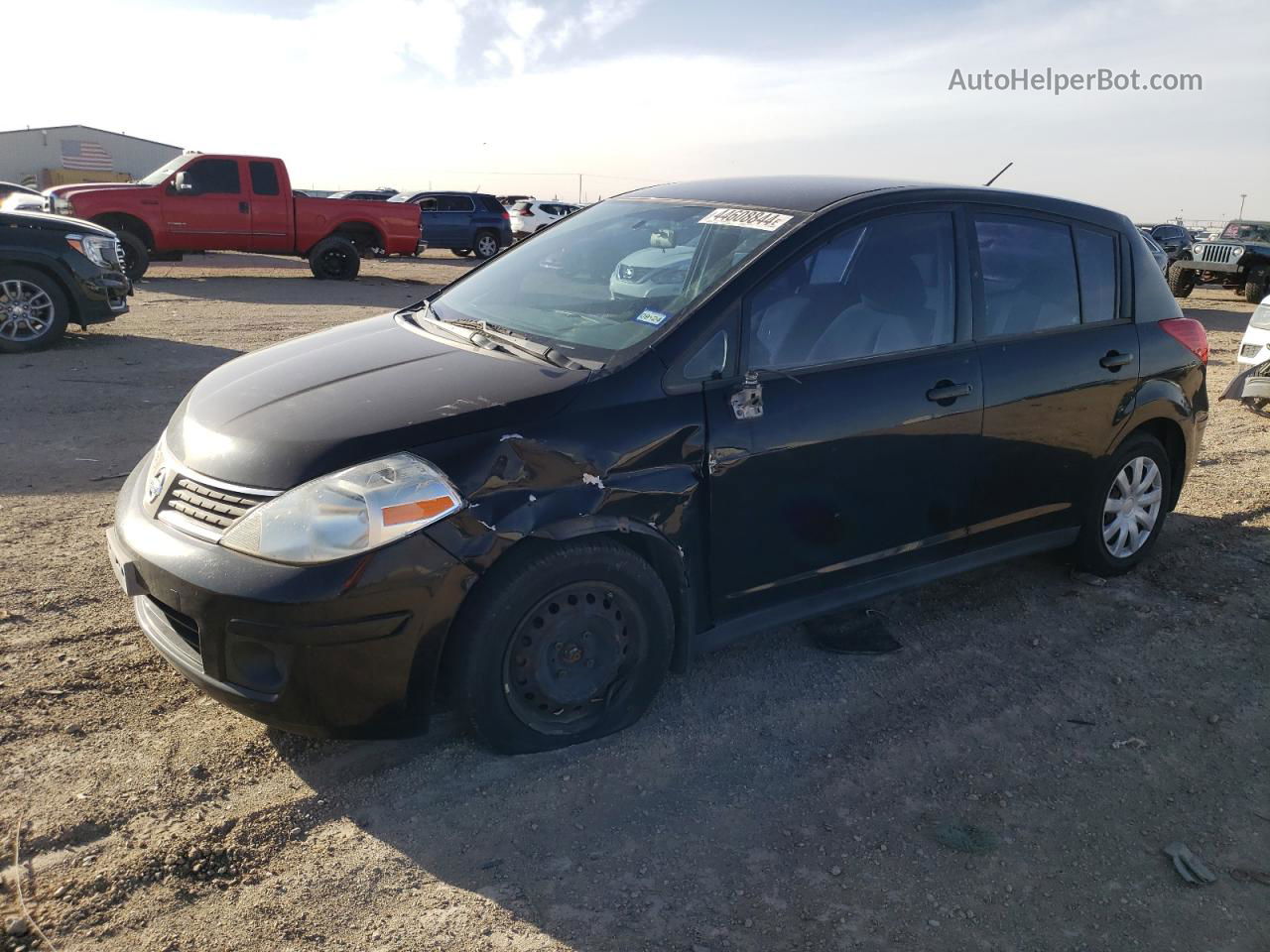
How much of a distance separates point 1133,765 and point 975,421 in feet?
4.47

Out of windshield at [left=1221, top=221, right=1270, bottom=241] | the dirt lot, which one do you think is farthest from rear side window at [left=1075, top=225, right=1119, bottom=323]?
windshield at [left=1221, top=221, right=1270, bottom=241]

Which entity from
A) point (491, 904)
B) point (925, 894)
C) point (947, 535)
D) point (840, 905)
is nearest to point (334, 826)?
point (491, 904)

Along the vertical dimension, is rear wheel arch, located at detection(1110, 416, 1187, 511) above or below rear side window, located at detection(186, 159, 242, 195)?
below

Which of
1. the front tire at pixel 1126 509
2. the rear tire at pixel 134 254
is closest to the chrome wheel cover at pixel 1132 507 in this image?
the front tire at pixel 1126 509

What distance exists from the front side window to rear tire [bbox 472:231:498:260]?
2301cm

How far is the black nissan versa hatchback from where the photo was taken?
106 inches

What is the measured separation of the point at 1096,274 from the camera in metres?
4.42

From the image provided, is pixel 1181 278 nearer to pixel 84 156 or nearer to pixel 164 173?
pixel 164 173

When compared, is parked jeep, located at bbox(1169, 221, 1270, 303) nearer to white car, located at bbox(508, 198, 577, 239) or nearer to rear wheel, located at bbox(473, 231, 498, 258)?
white car, located at bbox(508, 198, 577, 239)

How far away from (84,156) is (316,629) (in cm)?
6416

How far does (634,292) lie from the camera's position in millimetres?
3574

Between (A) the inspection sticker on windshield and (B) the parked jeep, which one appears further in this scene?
(B) the parked jeep

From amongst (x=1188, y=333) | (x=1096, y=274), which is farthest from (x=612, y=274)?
(x=1188, y=333)

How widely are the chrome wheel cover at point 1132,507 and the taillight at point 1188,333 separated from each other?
60cm
